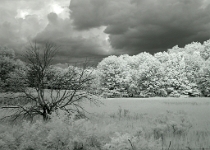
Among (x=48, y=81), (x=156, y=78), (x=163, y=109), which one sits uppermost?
(x=156, y=78)

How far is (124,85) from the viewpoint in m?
38.9

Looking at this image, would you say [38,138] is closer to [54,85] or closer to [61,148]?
[61,148]

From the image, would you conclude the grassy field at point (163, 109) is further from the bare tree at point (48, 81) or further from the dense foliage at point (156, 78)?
the dense foliage at point (156, 78)

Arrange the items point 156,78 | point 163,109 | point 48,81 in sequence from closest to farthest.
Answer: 1. point 48,81
2. point 163,109
3. point 156,78

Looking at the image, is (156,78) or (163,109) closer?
(163,109)

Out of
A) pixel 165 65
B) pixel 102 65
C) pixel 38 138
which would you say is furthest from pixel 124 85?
pixel 38 138

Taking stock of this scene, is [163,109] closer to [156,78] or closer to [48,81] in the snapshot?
[48,81]

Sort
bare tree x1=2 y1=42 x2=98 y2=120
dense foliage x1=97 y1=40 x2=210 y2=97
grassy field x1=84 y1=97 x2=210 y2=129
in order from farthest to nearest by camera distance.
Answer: dense foliage x1=97 y1=40 x2=210 y2=97, grassy field x1=84 y1=97 x2=210 y2=129, bare tree x1=2 y1=42 x2=98 y2=120

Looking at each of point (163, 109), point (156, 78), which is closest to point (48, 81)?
point (163, 109)

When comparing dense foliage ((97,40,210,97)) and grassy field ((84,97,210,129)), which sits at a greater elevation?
dense foliage ((97,40,210,97))

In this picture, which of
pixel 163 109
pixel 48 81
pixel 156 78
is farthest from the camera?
pixel 156 78

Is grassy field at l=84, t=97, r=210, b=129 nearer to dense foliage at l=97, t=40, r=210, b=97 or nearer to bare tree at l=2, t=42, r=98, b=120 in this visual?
bare tree at l=2, t=42, r=98, b=120

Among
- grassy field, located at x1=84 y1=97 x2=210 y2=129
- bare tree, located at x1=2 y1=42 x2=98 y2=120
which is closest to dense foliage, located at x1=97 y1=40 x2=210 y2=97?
grassy field, located at x1=84 y1=97 x2=210 y2=129

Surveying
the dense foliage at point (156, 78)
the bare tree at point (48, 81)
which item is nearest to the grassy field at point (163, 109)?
the bare tree at point (48, 81)
